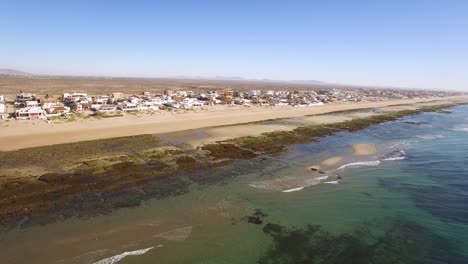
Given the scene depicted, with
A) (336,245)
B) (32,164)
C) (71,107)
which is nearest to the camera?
(336,245)

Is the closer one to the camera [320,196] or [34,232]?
[34,232]

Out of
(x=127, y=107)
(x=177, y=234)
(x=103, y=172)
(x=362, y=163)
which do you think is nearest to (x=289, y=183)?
(x=362, y=163)

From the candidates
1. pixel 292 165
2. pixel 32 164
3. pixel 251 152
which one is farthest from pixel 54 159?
pixel 292 165

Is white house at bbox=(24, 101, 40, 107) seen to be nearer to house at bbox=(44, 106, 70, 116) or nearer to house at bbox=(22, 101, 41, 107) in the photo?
house at bbox=(22, 101, 41, 107)

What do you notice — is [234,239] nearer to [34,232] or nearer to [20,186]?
[34,232]

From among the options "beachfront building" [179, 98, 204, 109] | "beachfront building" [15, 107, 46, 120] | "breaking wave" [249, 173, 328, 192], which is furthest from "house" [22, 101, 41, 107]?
"breaking wave" [249, 173, 328, 192]

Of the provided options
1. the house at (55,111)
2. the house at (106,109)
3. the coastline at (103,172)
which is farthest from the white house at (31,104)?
the coastline at (103,172)

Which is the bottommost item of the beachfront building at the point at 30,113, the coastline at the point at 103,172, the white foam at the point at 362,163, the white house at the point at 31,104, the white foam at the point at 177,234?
the white foam at the point at 177,234

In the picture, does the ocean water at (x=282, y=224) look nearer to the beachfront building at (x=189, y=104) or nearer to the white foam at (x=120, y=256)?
the white foam at (x=120, y=256)
